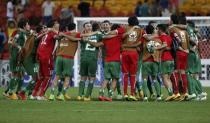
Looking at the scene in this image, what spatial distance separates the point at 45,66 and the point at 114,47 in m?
1.97

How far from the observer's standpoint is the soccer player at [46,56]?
78.9ft

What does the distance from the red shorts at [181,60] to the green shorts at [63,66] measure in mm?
2922

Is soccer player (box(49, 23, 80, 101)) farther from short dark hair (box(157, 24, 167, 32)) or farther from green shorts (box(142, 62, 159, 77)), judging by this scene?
short dark hair (box(157, 24, 167, 32))

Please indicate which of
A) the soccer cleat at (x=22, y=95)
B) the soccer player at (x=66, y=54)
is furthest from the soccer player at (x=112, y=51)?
the soccer cleat at (x=22, y=95)

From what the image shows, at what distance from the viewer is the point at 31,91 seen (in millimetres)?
24766

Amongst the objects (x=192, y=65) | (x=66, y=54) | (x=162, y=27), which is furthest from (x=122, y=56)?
(x=192, y=65)

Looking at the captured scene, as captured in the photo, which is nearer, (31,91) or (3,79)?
(31,91)

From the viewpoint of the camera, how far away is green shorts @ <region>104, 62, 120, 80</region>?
78.3 ft

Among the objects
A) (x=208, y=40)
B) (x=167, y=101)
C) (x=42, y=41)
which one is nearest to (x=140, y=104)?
(x=167, y=101)

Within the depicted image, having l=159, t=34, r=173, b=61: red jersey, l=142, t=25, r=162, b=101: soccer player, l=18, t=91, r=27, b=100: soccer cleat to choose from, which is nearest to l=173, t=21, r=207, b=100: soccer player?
l=159, t=34, r=173, b=61: red jersey

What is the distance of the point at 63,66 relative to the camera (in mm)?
23938

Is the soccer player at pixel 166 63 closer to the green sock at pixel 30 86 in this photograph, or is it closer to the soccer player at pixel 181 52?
the soccer player at pixel 181 52

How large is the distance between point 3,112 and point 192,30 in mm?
6434

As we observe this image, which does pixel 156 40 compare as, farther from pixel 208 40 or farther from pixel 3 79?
pixel 3 79
